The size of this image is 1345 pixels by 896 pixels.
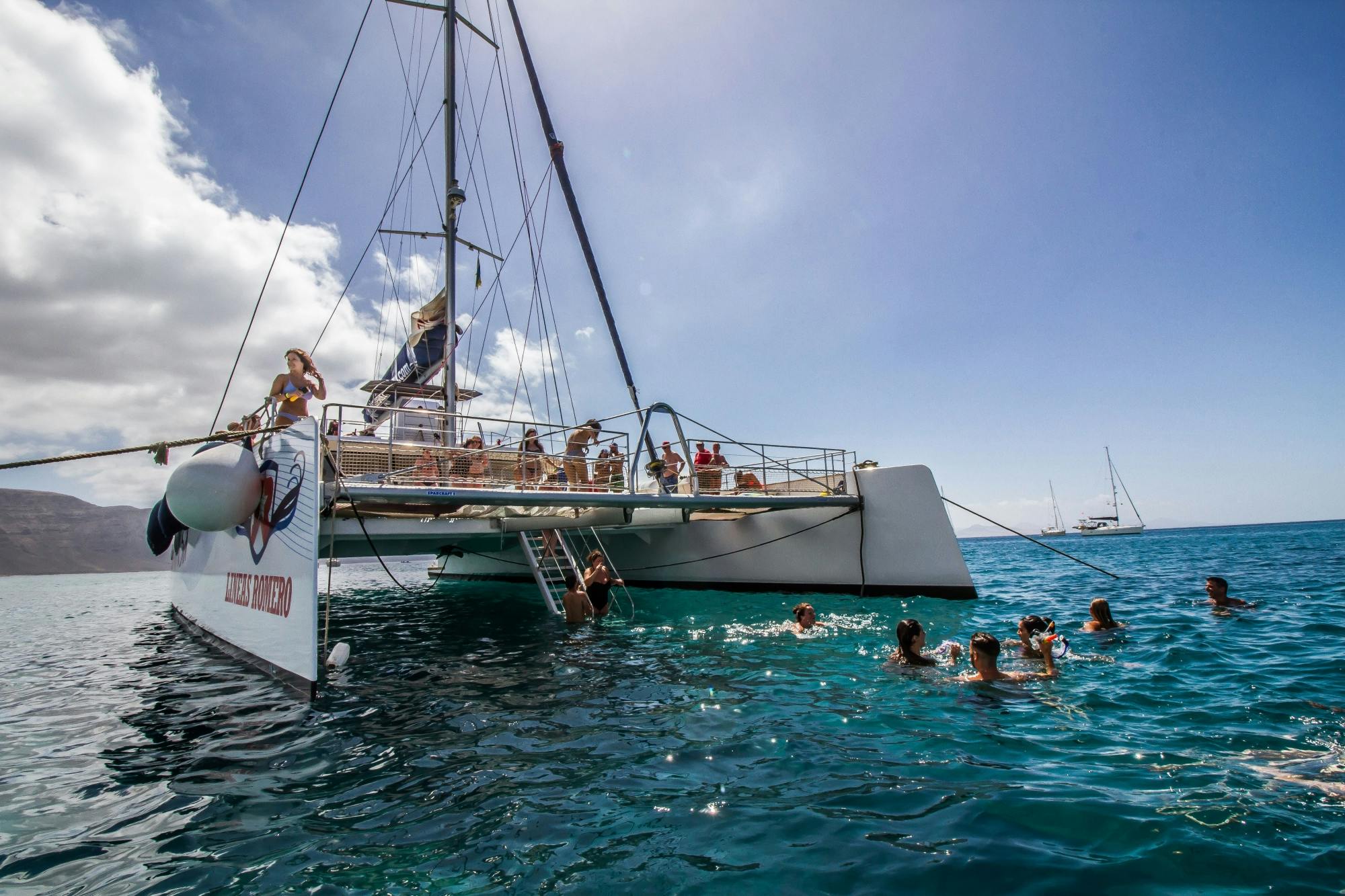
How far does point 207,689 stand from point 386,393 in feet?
40.4

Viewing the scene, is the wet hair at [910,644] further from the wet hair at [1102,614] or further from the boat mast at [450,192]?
the boat mast at [450,192]

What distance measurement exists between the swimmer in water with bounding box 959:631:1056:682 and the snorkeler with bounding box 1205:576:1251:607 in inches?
259

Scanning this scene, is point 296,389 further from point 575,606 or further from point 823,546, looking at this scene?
point 823,546

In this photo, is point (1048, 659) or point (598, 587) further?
point (598, 587)

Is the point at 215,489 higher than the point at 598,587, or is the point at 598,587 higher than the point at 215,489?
the point at 215,489

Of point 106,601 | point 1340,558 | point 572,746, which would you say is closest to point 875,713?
point 572,746

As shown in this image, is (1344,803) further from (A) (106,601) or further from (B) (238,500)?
(A) (106,601)

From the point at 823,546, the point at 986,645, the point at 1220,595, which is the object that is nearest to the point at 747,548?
the point at 823,546

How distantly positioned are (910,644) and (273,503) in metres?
7.86

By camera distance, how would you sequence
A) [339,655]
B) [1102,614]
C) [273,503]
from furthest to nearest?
[1102,614] < [339,655] < [273,503]

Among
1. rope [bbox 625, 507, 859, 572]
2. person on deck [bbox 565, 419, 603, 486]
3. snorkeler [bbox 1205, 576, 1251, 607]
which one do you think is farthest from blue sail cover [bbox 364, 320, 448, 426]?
snorkeler [bbox 1205, 576, 1251, 607]

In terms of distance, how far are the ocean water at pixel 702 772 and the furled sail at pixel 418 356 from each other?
10.5 meters

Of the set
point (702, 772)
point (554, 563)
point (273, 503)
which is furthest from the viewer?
point (554, 563)

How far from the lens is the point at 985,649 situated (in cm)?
593
